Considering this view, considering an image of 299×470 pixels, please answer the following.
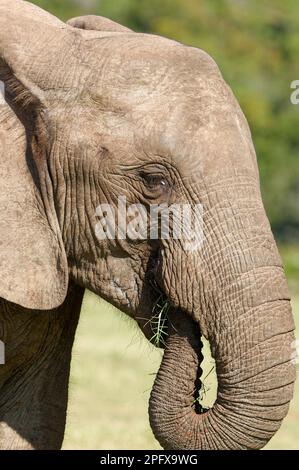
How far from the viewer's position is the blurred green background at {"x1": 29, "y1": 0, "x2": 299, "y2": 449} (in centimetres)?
903

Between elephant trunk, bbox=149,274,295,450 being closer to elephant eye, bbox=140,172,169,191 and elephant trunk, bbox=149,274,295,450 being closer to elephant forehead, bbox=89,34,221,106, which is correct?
elephant eye, bbox=140,172,169,191

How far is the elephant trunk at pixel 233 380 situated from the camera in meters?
4.62

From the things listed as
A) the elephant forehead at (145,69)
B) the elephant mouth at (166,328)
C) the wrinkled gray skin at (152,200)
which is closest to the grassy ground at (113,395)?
the elephant mouth at (166,328)

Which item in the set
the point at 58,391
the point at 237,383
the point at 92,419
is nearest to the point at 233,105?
the point at 237,383

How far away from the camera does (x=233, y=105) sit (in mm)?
4961

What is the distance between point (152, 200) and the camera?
4.91 metres

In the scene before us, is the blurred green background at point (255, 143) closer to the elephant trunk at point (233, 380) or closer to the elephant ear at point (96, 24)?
the elephant trunk at point (233, 380)

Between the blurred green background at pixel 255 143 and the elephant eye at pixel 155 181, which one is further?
the blurred green background at pixel 255 143

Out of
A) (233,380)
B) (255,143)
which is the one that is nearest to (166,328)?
(233,380)

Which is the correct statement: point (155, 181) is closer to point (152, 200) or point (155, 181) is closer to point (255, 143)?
point (152, 200)

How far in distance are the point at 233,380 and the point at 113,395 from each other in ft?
19.4

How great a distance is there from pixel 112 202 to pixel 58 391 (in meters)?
1.14

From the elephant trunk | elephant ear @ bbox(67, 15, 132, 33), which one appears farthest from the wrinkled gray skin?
elephant ear @ bbox(67, 15, 132, 33)

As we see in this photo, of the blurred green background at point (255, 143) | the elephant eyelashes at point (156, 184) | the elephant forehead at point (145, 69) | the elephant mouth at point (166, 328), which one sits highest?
the elephant forehead at point (145, 69)
